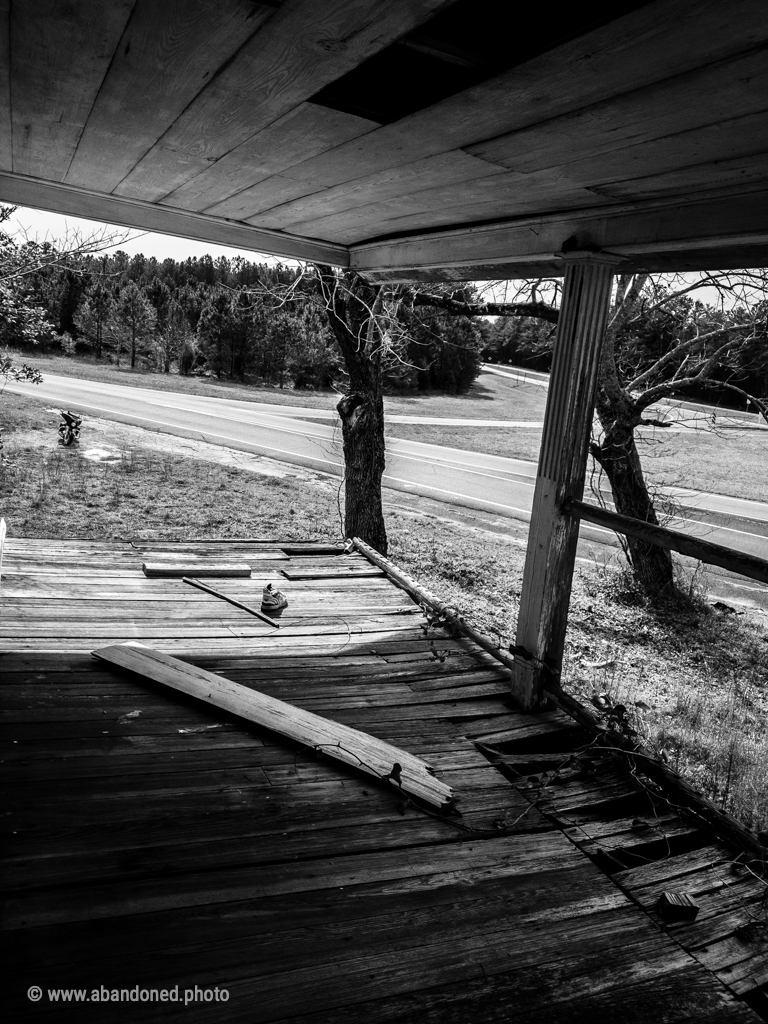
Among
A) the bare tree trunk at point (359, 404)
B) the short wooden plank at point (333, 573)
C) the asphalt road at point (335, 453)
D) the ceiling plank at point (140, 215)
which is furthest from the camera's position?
the asphalt road at point (335, 453)

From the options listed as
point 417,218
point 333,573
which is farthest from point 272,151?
point 333,573

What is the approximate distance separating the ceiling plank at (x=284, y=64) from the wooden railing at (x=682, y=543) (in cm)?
167

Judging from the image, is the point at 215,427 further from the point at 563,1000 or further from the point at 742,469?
the point at 563,1000

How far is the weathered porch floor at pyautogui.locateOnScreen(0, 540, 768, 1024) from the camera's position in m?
1.78

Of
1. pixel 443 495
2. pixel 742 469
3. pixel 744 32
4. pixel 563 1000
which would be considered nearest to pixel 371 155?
pixel 744 32

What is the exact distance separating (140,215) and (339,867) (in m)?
3.61

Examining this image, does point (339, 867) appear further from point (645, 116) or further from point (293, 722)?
point (645, 116)

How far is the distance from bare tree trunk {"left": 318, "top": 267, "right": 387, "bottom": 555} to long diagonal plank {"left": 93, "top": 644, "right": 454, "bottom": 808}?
187 inches

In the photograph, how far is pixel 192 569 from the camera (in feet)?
16.7

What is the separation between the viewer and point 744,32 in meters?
1.36

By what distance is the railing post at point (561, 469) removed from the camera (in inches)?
125

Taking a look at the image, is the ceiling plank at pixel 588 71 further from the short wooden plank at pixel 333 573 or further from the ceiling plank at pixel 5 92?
the short wooden plank at pixel 333 573

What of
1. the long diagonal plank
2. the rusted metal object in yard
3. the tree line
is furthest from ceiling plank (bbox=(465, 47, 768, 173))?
the tree line

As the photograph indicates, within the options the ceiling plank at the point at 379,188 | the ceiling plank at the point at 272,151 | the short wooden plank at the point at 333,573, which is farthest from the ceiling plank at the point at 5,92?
the short wooden plank at the point at 333,573
